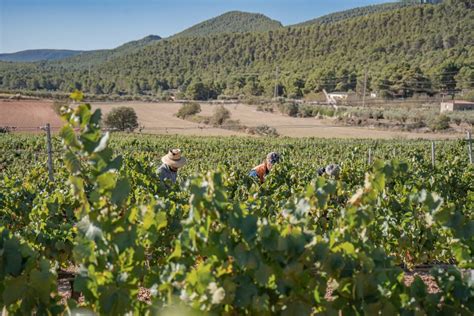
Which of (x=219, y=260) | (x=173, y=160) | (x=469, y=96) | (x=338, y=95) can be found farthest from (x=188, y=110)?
(x=219, y=260)

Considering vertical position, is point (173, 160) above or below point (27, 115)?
above

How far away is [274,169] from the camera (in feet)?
23.2

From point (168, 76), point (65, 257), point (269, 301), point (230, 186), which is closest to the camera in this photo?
point (269, 301)

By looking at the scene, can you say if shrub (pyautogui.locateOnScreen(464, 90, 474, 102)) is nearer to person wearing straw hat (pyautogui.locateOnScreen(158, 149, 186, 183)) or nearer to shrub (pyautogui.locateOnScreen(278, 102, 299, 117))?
shrub (pyautogui.locateOnScreen(278, 102, 299, 117))

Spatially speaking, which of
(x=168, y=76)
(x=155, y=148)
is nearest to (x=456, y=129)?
(x=155, y=148)

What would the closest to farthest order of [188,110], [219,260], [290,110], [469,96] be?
[219,260]
[188,110]
[290,110]
[469,96]

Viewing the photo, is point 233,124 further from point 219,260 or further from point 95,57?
point 95,57

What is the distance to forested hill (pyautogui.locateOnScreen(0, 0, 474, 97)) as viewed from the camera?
68.1 m

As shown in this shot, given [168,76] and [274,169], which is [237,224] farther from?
[168,76]

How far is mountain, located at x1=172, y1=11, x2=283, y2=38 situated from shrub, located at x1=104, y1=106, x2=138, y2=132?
125 m

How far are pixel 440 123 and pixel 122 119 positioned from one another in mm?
23626

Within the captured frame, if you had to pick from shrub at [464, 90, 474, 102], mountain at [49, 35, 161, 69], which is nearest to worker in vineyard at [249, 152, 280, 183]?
shrub at [464, 90, 474, 102]

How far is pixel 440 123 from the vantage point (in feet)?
122

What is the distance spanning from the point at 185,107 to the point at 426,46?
49.5 m
